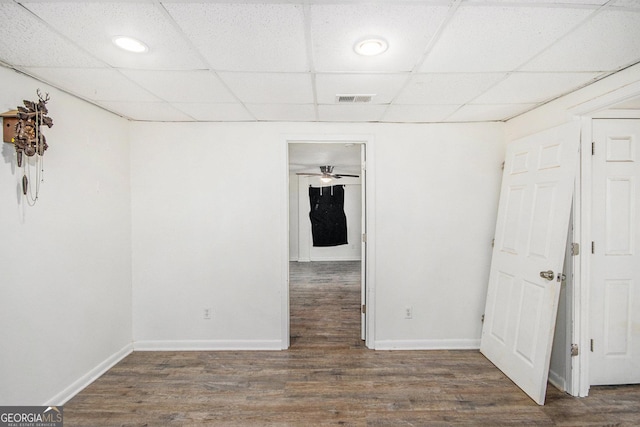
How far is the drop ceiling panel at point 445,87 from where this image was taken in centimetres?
185

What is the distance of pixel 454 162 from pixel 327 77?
5.69ft

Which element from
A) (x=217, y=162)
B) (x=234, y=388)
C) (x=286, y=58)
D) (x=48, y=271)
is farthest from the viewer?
(x=217, y=162)

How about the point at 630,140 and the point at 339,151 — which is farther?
the point at 339,151

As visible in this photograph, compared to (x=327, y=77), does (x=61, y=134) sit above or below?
below

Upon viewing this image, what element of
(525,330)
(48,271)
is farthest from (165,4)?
(525,330)

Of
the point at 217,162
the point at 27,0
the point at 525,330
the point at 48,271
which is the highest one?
the point at 27,0

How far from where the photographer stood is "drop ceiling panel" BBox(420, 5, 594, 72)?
1236mm

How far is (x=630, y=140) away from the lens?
7.03 feet

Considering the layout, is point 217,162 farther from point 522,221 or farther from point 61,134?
point 522,221

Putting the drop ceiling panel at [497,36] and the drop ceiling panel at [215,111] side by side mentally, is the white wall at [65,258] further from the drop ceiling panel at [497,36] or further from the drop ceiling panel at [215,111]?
the drop ceiling panel at [497,36]

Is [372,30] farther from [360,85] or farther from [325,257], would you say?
[325,257]

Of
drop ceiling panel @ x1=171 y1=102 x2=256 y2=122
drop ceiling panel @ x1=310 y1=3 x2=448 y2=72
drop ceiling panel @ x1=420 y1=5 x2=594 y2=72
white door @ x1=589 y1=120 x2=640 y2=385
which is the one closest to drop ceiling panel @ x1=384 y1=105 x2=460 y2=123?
drop ceiling panel @ x1=420 y1=5 x2=594 y2=72

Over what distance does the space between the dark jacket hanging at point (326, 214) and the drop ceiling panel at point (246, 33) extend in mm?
6048

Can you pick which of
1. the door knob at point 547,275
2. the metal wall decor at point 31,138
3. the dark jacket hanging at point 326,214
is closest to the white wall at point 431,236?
the door knob at point 547,275
